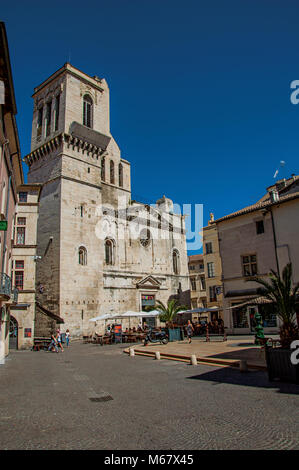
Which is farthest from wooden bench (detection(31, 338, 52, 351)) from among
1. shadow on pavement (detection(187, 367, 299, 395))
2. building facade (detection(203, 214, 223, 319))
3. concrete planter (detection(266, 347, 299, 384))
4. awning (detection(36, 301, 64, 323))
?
building facade (detection(203, 214, 223, 319))

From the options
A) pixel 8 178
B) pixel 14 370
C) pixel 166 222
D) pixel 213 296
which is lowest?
pixel 14 370

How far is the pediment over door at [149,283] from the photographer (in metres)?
39.1

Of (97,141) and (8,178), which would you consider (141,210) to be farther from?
(8,178)

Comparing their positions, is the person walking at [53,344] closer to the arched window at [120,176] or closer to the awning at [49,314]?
the awning at [49,314]

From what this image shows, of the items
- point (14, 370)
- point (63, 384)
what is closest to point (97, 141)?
point (14, 370)

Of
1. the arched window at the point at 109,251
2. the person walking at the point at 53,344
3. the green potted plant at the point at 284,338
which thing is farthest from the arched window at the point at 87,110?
the green potted plant at the point at 284,338

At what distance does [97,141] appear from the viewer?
125ft

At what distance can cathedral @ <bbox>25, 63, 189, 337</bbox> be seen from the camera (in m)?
32.5

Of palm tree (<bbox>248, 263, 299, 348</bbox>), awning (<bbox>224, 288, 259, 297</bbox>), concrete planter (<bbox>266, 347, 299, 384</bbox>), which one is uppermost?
awning (<bbox>224, 288, 259, 297</bbox>)

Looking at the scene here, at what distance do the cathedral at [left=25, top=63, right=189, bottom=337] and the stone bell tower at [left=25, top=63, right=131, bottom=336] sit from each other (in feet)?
0.31

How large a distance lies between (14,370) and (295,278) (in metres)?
17.2

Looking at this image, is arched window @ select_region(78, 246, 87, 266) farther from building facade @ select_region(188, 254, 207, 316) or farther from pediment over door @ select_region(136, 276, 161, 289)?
building facade @ select_region(188, 254, 207, 316)

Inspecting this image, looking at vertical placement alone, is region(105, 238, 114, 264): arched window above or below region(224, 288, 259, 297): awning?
above
